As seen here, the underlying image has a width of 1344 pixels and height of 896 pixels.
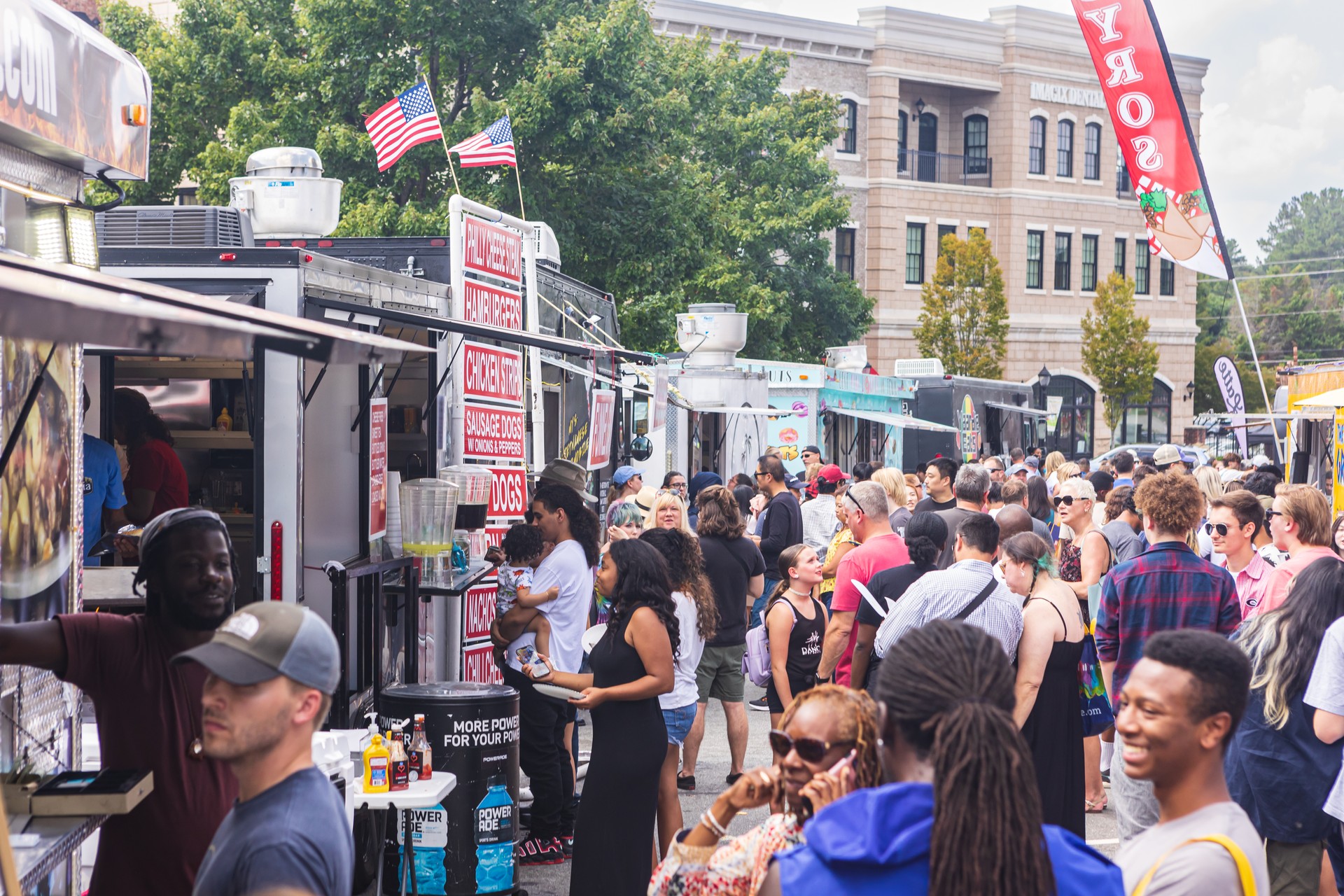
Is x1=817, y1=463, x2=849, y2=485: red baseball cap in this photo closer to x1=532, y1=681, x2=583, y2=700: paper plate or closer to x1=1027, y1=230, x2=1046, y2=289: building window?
x1=532, y1=681, x2=583, y2=700: paper plate

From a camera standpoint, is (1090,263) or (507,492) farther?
(1090,263)

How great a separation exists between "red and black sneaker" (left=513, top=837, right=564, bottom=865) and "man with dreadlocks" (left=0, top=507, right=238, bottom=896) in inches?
148

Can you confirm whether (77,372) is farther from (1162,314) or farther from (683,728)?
(1162,314)

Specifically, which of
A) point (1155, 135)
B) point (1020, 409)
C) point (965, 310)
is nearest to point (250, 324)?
point (1155, 135)

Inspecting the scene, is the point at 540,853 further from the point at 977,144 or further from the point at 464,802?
the point at 977,144

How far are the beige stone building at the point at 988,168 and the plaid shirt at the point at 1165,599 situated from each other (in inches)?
1482

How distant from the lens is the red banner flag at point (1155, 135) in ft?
48.0

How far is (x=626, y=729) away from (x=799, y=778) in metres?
2.67

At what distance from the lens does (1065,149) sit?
47.3 m

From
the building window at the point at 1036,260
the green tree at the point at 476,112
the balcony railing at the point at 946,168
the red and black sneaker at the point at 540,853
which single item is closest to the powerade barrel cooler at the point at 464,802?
→ the red and black sneaker at the point at 540,853

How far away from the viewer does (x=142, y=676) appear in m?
3.61

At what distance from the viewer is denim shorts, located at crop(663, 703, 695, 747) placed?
21.9 feet

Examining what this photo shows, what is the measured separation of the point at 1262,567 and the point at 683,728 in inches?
127

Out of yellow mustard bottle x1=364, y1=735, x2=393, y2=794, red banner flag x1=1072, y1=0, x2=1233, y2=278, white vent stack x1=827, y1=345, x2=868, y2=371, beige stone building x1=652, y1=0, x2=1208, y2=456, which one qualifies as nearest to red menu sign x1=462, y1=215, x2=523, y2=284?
yellow mustard bottle x1=364, y1=735, x2=393, y2=794
